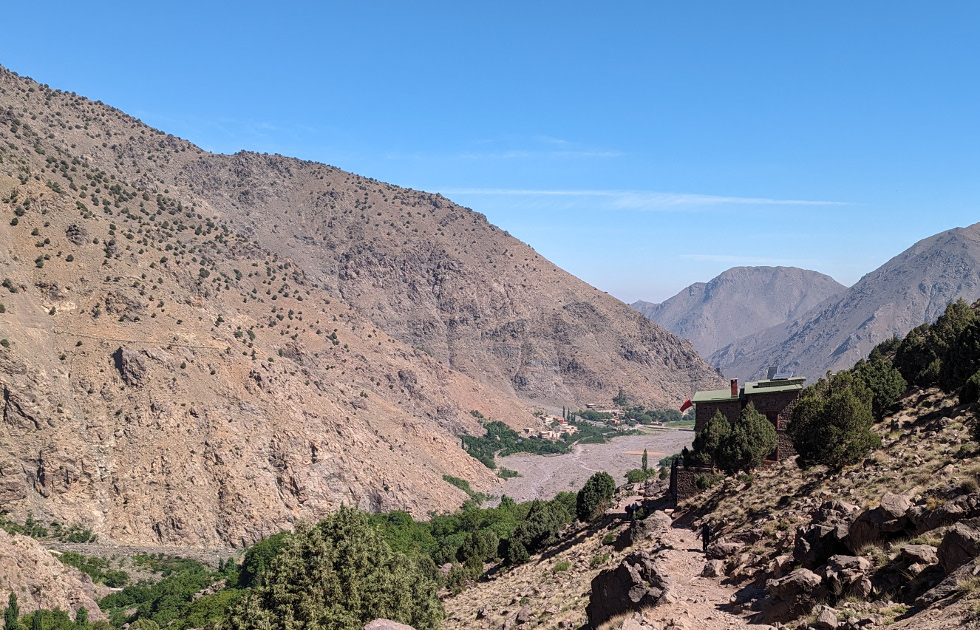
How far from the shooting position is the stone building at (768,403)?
1565 inches

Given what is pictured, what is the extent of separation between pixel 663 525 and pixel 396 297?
153 metres

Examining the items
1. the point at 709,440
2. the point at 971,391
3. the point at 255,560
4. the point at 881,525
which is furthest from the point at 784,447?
the point at 255,560

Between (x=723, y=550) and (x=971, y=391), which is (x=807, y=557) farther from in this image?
(x=971, y=391)

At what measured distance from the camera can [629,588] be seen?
760 inches

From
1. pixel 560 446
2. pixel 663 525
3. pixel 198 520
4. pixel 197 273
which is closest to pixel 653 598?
pixel 663 525

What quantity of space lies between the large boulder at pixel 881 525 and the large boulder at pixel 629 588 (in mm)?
5104

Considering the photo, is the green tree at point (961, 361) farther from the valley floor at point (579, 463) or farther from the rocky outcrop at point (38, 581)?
the valley floor at point (579, 463)

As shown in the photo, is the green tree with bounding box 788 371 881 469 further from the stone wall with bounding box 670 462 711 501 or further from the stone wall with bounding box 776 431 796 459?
the stone wall with bounding box 670 462 711 501

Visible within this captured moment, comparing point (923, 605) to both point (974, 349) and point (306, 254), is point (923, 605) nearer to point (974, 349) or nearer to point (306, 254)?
point (974, 349)

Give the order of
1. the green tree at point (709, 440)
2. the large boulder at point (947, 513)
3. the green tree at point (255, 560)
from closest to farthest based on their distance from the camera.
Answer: the large boulder at point (947, 513) → the green tree at point (709, 440) → the green tree at point (255, 560)

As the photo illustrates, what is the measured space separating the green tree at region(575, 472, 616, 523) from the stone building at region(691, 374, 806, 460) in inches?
379

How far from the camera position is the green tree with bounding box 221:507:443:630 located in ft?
70.5

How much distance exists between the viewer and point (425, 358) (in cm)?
13725

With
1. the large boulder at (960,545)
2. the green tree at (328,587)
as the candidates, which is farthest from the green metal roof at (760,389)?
the large boulder at (960,545)
